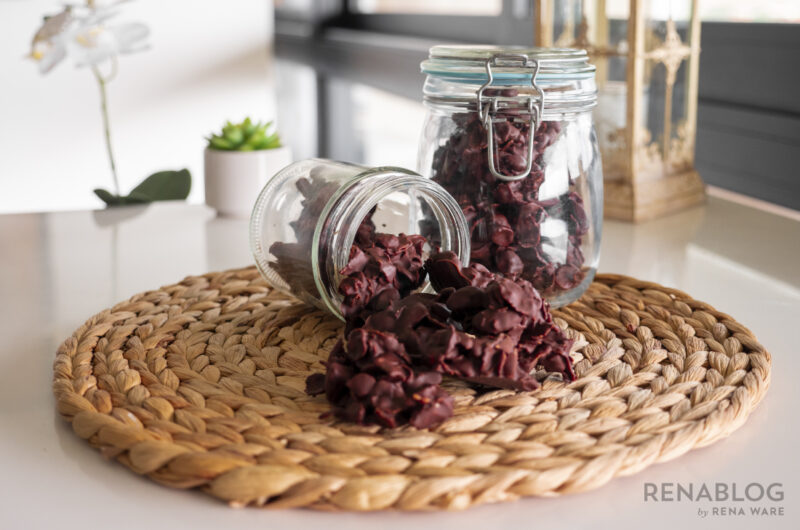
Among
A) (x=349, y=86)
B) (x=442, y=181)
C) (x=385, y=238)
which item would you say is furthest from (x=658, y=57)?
(x=349, y=86)

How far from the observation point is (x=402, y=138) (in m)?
2.71

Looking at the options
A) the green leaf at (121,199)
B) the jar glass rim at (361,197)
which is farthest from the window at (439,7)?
the jar glass rim at (361,197)

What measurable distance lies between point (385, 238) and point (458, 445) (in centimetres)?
22

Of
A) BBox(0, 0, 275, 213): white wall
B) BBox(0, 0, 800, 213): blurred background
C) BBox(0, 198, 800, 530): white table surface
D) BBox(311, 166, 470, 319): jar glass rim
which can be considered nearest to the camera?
BBox(0, 198, 800, 530): white table surface

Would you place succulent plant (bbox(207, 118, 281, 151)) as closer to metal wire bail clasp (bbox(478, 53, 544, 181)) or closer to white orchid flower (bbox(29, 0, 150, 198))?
white orchid flower (bbox(29, 0, 150, 198))

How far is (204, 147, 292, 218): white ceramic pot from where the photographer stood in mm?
1224

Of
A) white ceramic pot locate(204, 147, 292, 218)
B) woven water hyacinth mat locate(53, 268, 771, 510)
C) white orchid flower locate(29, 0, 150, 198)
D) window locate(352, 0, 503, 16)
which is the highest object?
window locate(352, 0, 503, 16)

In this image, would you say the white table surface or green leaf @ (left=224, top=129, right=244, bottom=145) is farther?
green leaf @ (left=224, top=129, right=244, bottom=145)

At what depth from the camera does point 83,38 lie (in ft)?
4.49

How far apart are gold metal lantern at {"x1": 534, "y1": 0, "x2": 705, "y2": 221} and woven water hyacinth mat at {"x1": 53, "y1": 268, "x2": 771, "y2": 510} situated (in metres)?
0.48

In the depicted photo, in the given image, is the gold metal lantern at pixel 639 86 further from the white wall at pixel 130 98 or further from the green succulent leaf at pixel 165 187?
the white wall at pixel 130 98

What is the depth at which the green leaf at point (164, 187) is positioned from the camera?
1.39 metres

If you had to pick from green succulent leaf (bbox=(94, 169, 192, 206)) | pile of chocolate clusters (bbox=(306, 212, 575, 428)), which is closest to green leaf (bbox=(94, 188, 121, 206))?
green succulent leaf (bbox=(94, 169, 192, 206))

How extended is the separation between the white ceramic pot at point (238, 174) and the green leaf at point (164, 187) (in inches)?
6.0
